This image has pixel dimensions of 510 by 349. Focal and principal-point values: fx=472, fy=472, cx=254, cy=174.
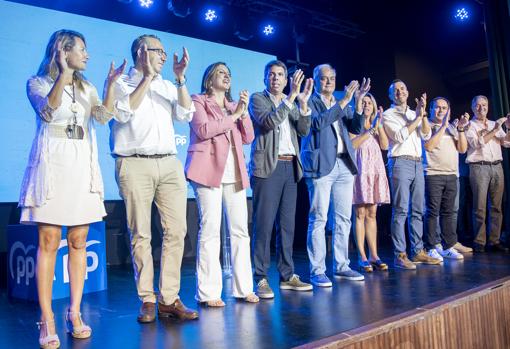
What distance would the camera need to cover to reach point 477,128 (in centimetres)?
492

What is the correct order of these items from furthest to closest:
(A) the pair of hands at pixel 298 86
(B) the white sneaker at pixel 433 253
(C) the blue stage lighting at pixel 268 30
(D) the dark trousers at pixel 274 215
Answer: (C) the blue stage lighting at pixel 268 30 < (B) the white sneaker at pixel 433 253 < (D) the dark trousers at pixel 274 215 < (A) the pair of hands at pixel 298 86

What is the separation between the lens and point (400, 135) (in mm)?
3928

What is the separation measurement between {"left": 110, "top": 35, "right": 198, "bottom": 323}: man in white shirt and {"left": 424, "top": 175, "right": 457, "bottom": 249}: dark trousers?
9.04 feet

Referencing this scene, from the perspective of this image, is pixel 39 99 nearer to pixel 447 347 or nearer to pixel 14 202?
pixel 447 347

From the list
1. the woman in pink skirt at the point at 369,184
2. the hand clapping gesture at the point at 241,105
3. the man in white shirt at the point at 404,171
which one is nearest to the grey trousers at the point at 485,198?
the man in white shirt at the point at 404,171

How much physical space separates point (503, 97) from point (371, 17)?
8.62 feet

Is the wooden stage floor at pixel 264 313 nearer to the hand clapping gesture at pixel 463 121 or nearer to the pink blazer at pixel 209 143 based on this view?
the pink blazer at pixel 209 143

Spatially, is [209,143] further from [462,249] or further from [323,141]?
[462,249]

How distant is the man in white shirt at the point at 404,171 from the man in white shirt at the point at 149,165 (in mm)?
2096

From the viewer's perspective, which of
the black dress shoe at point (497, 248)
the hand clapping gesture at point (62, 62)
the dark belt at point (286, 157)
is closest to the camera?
the hand clapping gesture at point (62, 62)

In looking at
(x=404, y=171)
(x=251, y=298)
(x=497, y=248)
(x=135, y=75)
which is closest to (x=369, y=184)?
(x=404, y=171)

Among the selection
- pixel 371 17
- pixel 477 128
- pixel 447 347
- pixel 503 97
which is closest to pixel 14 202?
pixel 447 347

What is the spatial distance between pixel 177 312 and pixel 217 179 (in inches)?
29.1

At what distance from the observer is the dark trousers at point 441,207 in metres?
4.40
